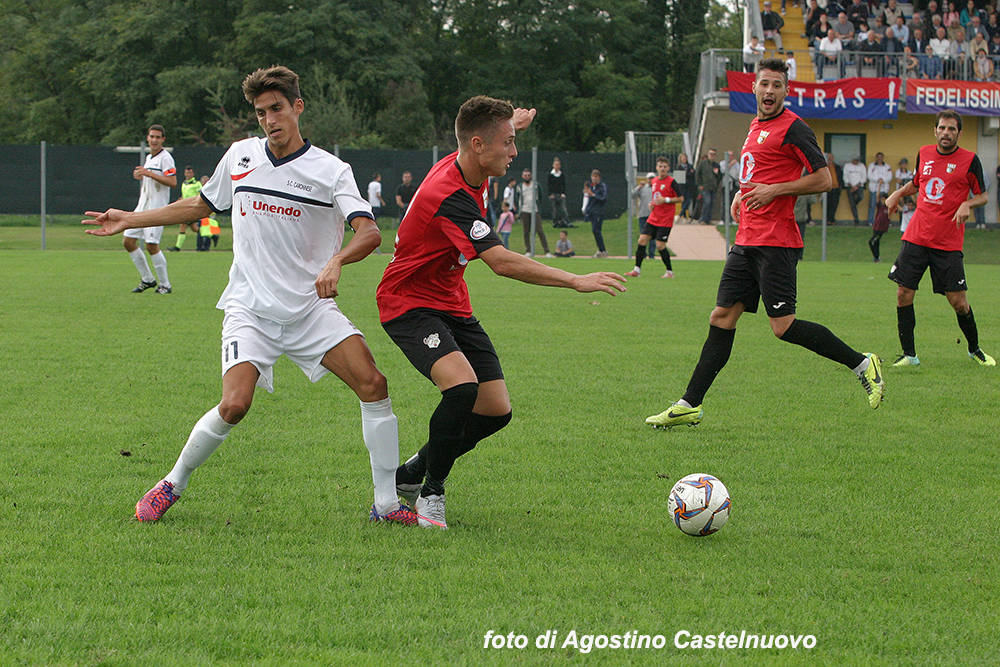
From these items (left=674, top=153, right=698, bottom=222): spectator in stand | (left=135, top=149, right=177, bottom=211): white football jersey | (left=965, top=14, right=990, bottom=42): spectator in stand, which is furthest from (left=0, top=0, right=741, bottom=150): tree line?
(left=135, top=149, right=177, bottom=211): white football jersey

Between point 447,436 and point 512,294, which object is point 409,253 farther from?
point 512,294

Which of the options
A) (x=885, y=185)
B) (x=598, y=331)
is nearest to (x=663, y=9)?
(x=885, y=185)

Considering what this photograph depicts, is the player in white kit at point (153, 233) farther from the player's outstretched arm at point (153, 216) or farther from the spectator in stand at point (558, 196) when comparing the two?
the spectator in stand at point (558, 196)

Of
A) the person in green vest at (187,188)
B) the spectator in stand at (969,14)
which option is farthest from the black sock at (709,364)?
the spectator in stand at (969,14)

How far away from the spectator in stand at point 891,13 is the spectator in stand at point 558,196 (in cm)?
1313

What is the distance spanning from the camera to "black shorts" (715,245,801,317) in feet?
24.2

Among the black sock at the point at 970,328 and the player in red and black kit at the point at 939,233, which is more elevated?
the player in red and black kit at the point at 939,233

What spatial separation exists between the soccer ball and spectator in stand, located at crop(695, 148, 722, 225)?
86.4 feet

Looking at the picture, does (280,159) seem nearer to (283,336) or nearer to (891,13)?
(283,336)

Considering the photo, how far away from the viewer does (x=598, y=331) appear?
1239cm

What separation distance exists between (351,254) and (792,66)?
2882cm

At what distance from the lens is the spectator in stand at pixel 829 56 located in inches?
1284

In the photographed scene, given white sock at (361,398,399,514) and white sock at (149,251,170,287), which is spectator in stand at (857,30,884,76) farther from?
white sock at (361,398,399,514)

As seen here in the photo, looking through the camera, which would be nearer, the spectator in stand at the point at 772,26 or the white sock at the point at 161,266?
the white sock at the point at 161,266
